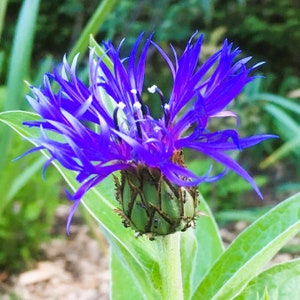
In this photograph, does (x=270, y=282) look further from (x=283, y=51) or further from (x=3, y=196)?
(x=283, y=51)

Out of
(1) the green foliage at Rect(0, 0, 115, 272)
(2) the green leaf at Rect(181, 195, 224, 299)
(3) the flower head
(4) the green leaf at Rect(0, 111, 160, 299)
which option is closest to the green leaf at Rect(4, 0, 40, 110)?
(1) the green foliage at Rect(0, 0, 115, 272)

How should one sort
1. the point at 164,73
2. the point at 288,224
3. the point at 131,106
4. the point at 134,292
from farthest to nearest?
the point at 164,73, the point at 134,292, the point at 288,224, the point at 131,106

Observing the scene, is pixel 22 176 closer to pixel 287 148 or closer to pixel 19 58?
pixel 19 58

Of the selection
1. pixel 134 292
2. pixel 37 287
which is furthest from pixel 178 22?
pixel 134 292

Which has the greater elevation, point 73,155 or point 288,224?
point 73,155

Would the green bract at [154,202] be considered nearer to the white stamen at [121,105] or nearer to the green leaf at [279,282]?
the white stamen at [121,105]

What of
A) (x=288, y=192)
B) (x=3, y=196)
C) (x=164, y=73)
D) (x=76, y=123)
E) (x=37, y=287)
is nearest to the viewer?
(x=76, y=123)

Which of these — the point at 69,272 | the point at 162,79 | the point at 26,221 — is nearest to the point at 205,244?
the point at 26,221

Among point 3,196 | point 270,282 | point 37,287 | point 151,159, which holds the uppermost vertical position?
point 151,159
